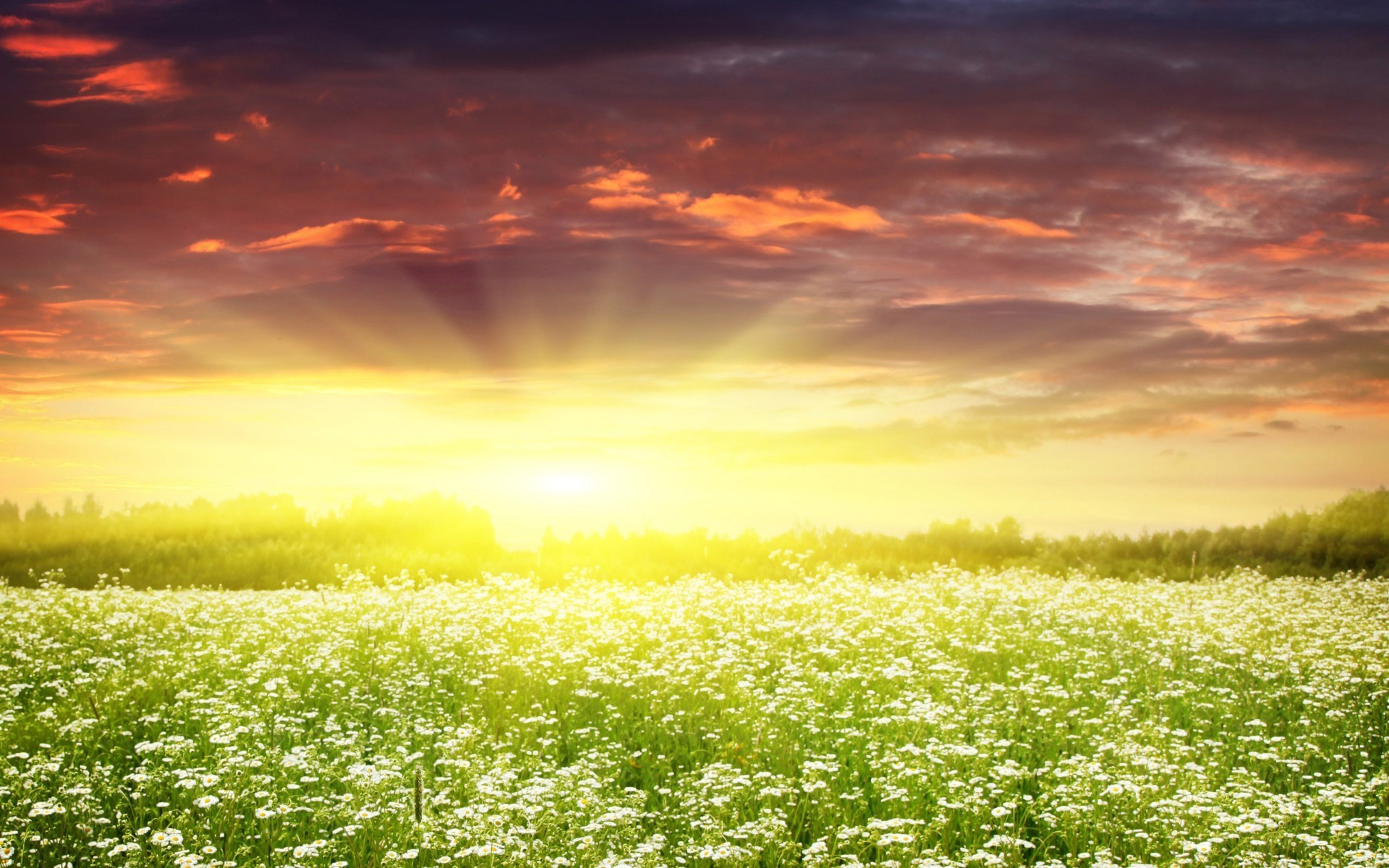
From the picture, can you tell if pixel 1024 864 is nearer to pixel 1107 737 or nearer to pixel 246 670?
pixel 1107 737

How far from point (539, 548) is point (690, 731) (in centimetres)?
2020

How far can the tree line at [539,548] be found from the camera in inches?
1109

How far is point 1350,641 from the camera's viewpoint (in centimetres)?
1445

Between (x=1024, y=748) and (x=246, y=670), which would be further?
(x=246, y=670)

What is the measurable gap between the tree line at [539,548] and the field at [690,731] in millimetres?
10676

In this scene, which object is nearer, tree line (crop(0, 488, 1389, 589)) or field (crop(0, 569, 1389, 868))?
field (crop(0, 569, 1389, 868))

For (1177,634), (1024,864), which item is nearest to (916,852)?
(1024,864)

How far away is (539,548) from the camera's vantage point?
1184 inches

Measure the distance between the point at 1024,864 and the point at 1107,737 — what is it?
2779 mm

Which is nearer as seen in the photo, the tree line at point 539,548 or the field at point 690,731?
the field at point 690,731

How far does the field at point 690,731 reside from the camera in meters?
7.47

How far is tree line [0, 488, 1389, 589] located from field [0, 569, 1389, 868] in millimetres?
10676

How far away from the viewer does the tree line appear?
28156 mm

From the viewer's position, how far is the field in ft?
24.5
